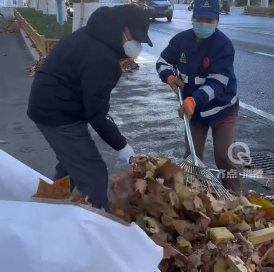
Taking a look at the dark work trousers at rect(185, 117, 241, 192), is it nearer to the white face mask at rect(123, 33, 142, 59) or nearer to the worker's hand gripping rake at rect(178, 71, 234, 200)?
the worker's hand gripping rake at rect(178, 71, 234, 200)

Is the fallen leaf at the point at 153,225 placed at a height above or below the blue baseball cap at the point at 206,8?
below

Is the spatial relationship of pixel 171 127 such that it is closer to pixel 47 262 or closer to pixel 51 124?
pixel 51 124

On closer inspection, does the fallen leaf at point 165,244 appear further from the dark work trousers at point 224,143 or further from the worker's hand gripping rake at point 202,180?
the dark work trousers at point 224,143

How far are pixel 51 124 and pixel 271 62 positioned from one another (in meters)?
10.4

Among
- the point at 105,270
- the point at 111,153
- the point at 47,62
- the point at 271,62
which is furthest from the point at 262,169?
the point at 271,62

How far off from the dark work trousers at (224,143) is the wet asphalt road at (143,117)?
733 millimetres

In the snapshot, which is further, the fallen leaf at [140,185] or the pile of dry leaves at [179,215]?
the fallen leaf at [140,185]

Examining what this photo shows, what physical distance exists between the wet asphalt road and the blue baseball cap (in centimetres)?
170

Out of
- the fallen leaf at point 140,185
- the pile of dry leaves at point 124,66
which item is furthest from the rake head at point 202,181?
the pile of dry leaves at point 124,66

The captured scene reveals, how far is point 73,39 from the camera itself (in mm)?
3307

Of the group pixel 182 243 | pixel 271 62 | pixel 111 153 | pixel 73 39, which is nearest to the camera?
pixel 182 243

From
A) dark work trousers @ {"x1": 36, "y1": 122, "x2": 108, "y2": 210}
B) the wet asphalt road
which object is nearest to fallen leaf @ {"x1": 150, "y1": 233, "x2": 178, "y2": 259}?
dark work trousers @ {"x1": 36, "y1": 122, "x2": 108, "y2": 210}

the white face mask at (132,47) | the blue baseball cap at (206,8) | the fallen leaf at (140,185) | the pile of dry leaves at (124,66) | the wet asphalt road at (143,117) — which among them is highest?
the blue baseball cap at (206,8)

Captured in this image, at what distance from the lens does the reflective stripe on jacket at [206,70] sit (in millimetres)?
3814
